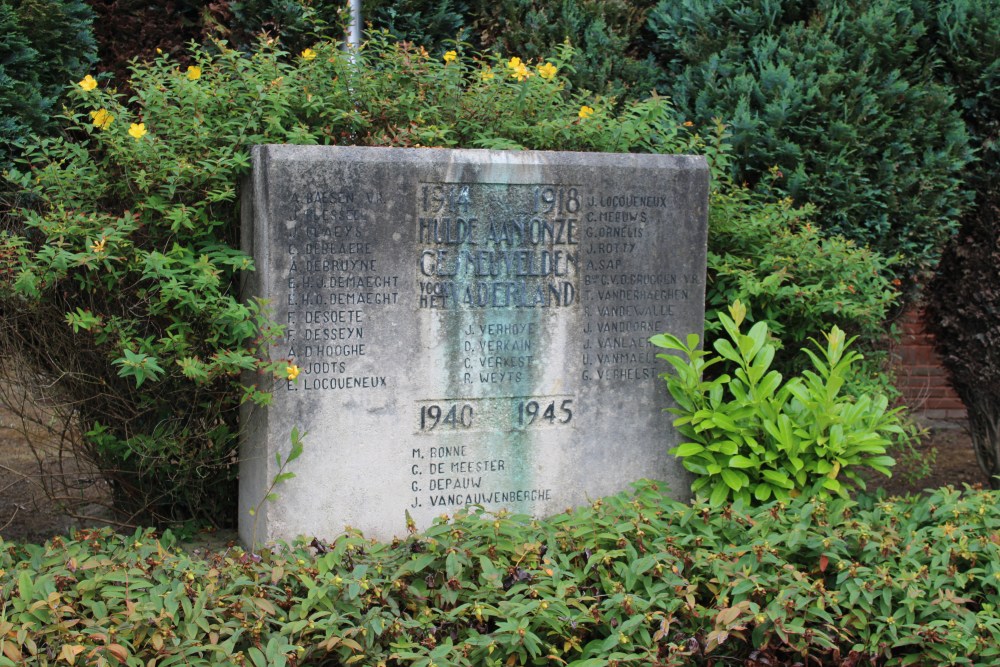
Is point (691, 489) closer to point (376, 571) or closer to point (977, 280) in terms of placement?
point (376, 571)

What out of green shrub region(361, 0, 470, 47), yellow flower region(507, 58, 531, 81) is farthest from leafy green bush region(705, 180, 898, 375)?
green shrub region(361, 0, 470, 47)

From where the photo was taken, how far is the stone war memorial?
13.4 feet

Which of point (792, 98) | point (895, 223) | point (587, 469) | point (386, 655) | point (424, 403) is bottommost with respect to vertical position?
point (386, 655)

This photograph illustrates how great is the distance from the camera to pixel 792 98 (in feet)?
16.9

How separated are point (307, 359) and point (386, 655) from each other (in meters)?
1.30

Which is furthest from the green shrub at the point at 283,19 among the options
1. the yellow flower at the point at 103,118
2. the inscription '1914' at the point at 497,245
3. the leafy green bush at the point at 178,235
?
the inscription '1914' at the point at 497,245

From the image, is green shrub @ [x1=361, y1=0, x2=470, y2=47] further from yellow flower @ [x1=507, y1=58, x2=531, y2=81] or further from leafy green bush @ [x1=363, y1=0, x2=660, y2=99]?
yellow flower @ [x1=507, y1=58, x2=531, y2=81]

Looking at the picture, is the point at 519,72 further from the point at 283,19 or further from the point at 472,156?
the point at 283,19

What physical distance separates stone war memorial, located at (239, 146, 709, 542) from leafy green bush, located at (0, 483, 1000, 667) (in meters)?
0.41

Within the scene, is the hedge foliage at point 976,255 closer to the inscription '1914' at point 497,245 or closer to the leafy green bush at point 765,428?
the leafy green bush at point 765,428

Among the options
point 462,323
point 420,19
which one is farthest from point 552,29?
point 462,323

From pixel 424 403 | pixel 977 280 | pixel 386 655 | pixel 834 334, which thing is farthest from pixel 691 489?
pixel 977 280

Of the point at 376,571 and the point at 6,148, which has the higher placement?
the point at 6,148

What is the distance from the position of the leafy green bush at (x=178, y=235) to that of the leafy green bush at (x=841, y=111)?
2.81ft
